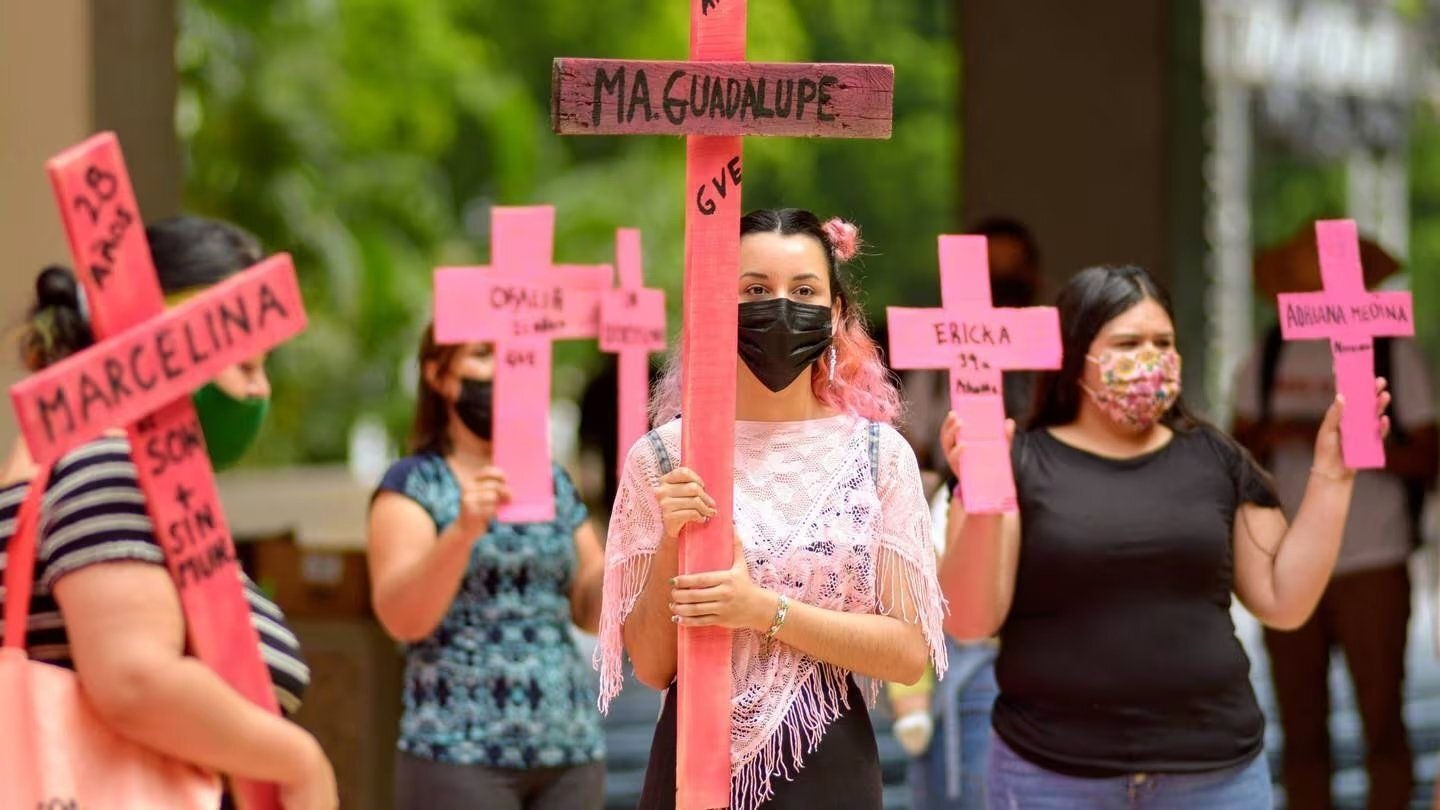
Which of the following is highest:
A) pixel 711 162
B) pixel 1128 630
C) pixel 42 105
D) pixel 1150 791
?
pixel 42 105

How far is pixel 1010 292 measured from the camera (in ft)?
17.9

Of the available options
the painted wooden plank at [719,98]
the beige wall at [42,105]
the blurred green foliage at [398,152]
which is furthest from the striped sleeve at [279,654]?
the blurred green foliage at [398,152]

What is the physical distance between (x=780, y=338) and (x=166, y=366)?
3.09 feet

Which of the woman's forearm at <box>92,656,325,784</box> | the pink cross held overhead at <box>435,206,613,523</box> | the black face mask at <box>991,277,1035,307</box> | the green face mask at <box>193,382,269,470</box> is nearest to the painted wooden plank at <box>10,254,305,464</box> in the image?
the green face mask at <box>193,382,269,470</box>

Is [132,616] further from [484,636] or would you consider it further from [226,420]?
[484,636]

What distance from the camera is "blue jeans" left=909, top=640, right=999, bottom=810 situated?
4.75 m

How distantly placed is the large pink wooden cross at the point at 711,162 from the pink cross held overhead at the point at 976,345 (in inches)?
35.0

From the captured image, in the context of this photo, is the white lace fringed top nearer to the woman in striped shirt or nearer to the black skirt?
the black skirt

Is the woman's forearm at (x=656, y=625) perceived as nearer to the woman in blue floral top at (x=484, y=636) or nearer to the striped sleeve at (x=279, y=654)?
the striped sleeve at (x=279, y=654)

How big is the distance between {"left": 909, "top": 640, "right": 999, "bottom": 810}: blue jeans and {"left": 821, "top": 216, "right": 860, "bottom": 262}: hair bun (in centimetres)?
186

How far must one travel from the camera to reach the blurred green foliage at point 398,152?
1556 cm

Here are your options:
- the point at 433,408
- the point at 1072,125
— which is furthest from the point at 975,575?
the point at 1072,125

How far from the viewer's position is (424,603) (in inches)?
159

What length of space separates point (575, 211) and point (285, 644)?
56.2ft
